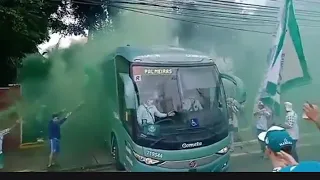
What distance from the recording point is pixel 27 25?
10.9 ft

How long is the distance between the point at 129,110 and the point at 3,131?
776 mm

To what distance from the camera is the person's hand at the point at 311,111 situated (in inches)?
135

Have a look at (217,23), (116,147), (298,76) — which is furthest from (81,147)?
(298,76)

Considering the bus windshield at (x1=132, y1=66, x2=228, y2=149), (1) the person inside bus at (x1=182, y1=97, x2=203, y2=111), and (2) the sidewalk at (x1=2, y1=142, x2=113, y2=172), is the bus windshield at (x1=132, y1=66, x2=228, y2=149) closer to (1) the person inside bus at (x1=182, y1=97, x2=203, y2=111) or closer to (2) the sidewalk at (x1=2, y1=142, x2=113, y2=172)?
(1) the person inside bus at (x1=182, y1=97, x2=203, y2=111)

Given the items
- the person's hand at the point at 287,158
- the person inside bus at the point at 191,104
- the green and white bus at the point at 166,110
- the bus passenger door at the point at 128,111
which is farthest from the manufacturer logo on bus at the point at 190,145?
the person's hand at the point at 287,158

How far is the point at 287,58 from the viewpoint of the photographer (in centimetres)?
347

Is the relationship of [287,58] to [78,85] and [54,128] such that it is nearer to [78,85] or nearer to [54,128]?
[78,85]

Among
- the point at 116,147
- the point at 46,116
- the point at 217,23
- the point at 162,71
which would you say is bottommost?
the point at 116,147

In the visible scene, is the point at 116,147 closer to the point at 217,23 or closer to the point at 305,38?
the point at 217,23

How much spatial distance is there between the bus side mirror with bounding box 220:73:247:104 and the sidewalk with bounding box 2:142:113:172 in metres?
0.88

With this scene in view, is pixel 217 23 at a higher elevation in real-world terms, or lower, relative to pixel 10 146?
higher

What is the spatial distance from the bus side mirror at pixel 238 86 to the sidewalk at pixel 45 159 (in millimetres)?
882

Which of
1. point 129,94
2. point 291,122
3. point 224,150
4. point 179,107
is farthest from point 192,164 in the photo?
point 291,122

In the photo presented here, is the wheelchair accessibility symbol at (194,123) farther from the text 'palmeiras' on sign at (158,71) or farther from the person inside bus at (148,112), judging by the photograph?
the text 'palmeiras' on sign at (158,71)
